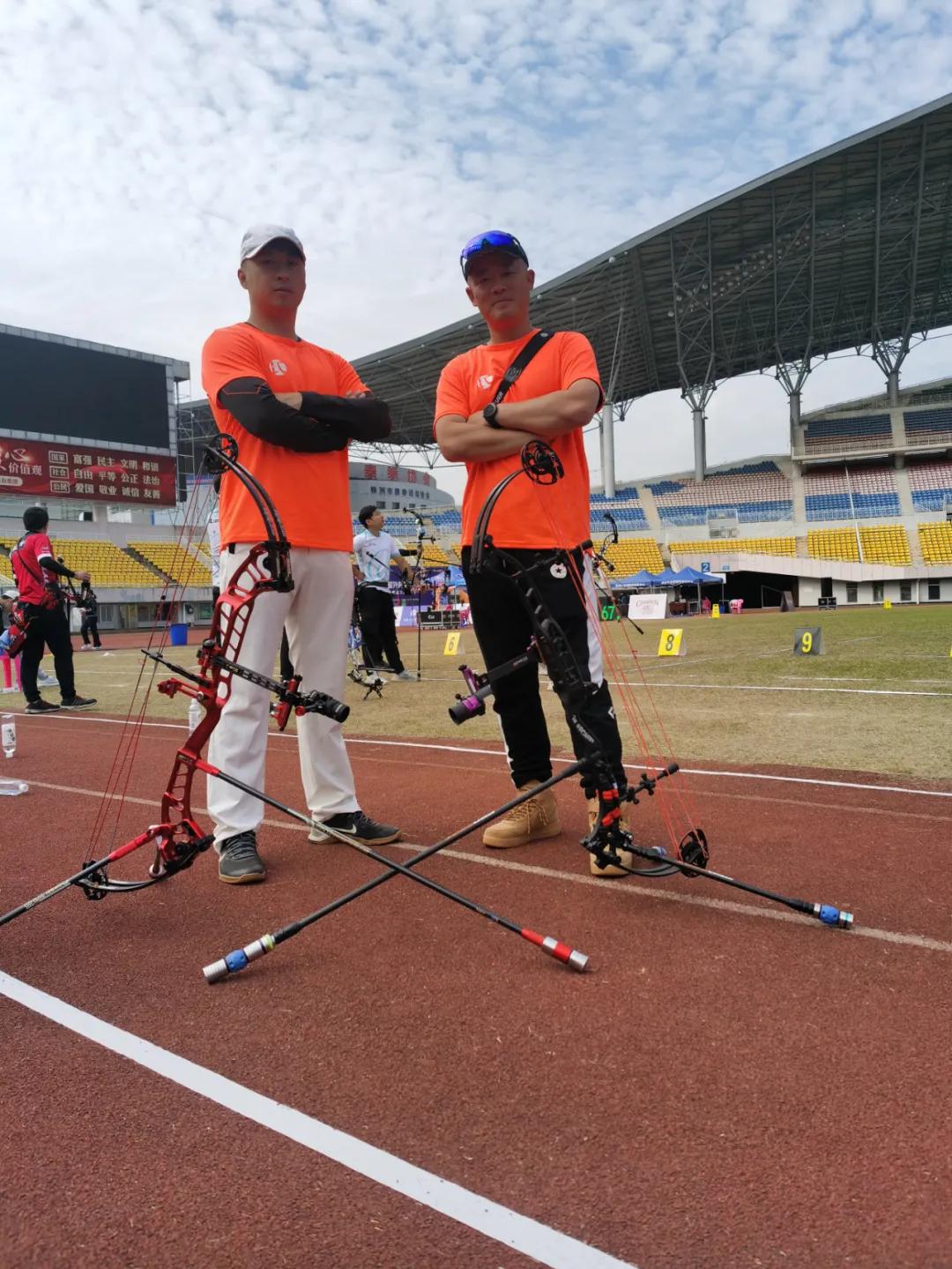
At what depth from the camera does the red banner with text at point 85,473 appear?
3108cm

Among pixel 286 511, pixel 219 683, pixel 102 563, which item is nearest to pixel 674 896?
pixel 219 683

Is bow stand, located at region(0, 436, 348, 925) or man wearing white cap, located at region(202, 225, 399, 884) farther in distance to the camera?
man wearing white cap, located at region(202, 225, 399, 884)

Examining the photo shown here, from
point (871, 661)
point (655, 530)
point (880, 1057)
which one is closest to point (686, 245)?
point (655, 530)

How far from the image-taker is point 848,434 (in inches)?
2068

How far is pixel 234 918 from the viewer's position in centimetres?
283

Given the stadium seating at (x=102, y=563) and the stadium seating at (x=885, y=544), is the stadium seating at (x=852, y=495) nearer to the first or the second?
the stadium seating at (x=885, y=544)

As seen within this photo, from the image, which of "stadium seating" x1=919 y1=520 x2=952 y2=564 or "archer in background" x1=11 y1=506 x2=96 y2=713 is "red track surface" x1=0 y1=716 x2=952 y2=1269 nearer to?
"archer in background" x1=11 y1=506 x2=96 y2=713

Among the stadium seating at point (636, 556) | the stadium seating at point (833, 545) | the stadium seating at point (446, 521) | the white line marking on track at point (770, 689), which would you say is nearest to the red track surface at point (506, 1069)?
the white line marking on track at point (770, 689)

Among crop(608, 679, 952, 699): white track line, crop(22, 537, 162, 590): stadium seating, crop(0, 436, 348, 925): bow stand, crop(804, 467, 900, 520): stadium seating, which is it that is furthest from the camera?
crop(804, 467, 900, 520): stadium seating

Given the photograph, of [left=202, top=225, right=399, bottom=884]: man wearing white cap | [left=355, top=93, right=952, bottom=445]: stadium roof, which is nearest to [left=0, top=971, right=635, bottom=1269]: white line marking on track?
[left=202, top=225, right=399, bottom=884]: man wearing white cap

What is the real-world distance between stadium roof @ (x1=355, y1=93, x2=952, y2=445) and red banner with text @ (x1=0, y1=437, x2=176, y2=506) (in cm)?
1571

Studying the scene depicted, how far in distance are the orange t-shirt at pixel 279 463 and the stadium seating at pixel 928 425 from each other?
55384mm

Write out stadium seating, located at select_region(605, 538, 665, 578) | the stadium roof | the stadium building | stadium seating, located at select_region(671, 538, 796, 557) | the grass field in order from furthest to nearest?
1. stadium seating, located at select_region(671, 538, 796, 557)
2. stadium seating, located at select_region(605, 538, 665, 578)
3. the stadium roof
4. the stadium building
5. the grass field

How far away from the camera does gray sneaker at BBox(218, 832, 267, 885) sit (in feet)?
10.4
